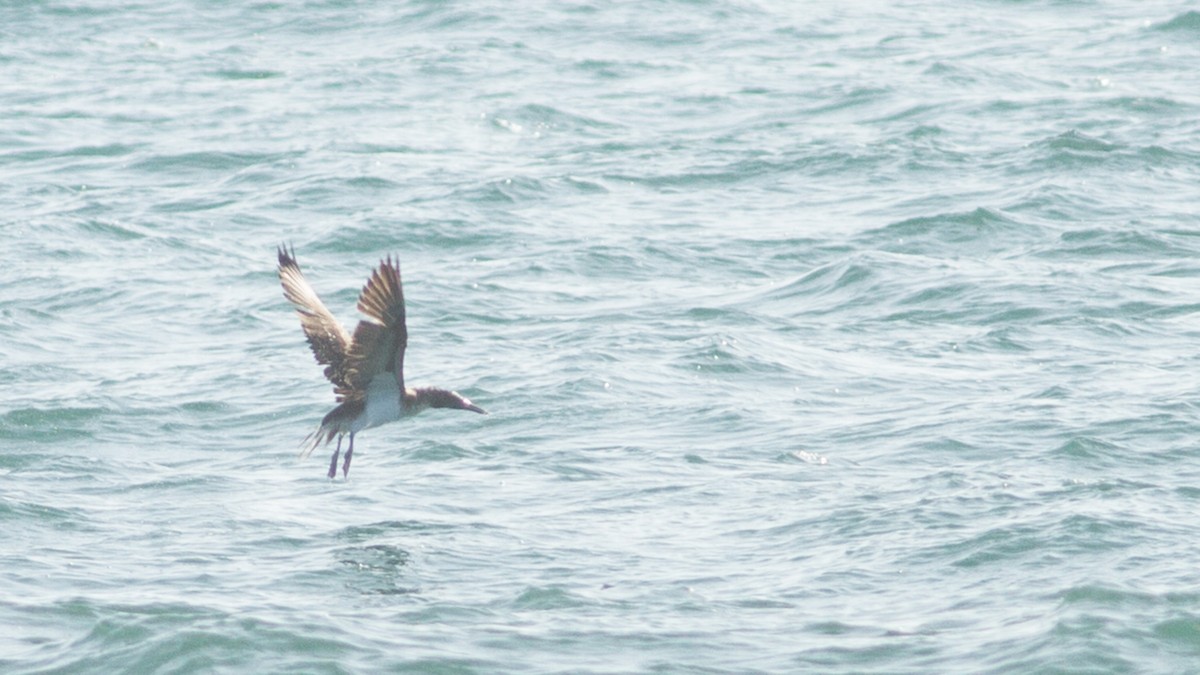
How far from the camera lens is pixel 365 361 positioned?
1054cm

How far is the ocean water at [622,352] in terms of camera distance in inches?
374

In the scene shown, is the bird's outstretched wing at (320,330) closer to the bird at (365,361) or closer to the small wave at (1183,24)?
the bird at (365,361)

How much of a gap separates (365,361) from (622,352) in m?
4.61

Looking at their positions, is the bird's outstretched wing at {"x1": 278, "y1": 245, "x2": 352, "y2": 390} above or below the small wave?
above

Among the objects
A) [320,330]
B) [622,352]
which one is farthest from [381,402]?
[622,352]

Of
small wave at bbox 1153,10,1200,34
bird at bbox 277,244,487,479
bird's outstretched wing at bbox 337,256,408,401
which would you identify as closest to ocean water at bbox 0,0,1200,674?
small wave at bbox 1153,10,1200,34

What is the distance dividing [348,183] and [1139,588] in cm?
1312

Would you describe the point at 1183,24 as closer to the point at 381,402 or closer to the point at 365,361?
the point at 381,402

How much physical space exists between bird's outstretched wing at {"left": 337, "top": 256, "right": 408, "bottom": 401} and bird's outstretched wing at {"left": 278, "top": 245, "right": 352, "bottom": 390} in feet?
0.31

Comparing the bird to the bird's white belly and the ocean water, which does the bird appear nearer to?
the bird's white belly

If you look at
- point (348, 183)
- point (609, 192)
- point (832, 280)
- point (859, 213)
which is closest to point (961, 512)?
point (832, 280)

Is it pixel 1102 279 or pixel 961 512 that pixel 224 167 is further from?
pixel 961 512

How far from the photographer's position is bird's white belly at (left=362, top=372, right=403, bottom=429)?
10.7 meters

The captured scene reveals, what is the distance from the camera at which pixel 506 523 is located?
11.1 m
